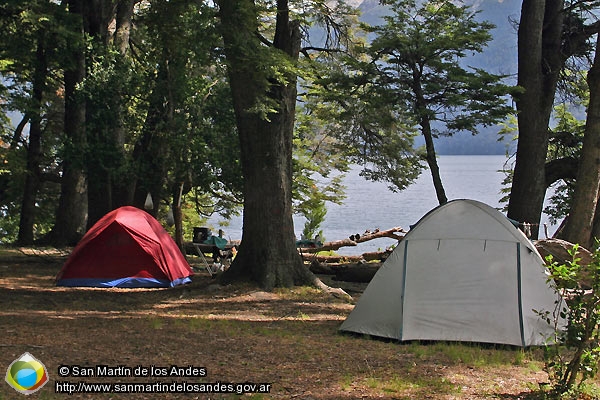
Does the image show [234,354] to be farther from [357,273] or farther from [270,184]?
[357,273]

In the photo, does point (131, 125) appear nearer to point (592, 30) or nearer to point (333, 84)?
point (333, 84)

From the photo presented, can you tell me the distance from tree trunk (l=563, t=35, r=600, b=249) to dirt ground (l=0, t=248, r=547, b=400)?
516 cm

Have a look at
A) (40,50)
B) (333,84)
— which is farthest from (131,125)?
(333,84)

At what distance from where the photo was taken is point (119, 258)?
43.0ft

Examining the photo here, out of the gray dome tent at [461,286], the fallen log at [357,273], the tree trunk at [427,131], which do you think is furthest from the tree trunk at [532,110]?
the gray dome tent at [461,286]

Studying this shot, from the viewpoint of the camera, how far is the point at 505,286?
333 inches

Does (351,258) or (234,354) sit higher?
(351,258)

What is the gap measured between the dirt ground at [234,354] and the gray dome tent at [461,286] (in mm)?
279

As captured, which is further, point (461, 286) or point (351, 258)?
point (351, 258)

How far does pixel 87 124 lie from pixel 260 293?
7130 millimetres

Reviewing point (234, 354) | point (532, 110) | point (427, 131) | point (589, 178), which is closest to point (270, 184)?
point (234, 354)

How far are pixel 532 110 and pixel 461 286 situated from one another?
28.7 ft

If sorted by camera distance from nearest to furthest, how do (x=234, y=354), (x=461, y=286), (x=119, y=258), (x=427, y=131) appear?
(x=234, y=354), (x=461, y=286), (x=119, y=258), (x=427, y=131)

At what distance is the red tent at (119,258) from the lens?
12.9 m
